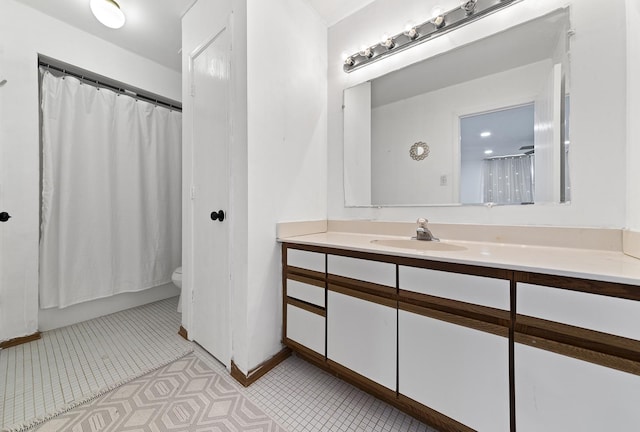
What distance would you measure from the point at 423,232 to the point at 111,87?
124 inches

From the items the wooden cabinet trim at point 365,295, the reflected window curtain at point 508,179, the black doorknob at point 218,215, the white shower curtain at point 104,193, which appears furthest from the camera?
the white shower curtain at point 104,193

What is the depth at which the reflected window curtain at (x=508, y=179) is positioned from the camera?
47.8 inches

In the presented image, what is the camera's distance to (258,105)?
143 cm

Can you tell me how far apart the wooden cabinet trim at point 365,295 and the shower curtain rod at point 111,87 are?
2.85 metres

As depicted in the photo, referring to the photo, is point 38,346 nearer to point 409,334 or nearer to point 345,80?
point 409,334

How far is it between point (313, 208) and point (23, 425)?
5.97ft

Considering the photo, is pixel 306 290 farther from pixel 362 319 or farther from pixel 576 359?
pixel 576 359

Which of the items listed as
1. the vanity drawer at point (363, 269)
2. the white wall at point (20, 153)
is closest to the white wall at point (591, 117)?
the vanity drawer at point (363, 269)

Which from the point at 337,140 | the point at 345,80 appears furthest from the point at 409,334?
the point at 345,80

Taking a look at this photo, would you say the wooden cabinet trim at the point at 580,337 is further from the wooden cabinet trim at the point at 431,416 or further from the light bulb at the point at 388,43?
the light bulb at the point at 388,43

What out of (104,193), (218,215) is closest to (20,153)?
(104,193)

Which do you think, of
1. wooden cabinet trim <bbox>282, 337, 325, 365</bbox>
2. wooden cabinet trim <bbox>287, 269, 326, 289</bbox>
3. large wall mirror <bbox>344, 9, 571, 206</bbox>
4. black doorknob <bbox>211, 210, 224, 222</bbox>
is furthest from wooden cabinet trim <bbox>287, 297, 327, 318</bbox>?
large wall mirror <bbox>344, 9, 571, 206</bbox>

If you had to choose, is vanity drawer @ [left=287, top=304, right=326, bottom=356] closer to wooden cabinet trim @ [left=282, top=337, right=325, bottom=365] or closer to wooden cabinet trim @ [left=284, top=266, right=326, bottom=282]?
wooden cabinet trim @ [left=282, top=337, right=325, bottom=365]

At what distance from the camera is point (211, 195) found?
1669mm
